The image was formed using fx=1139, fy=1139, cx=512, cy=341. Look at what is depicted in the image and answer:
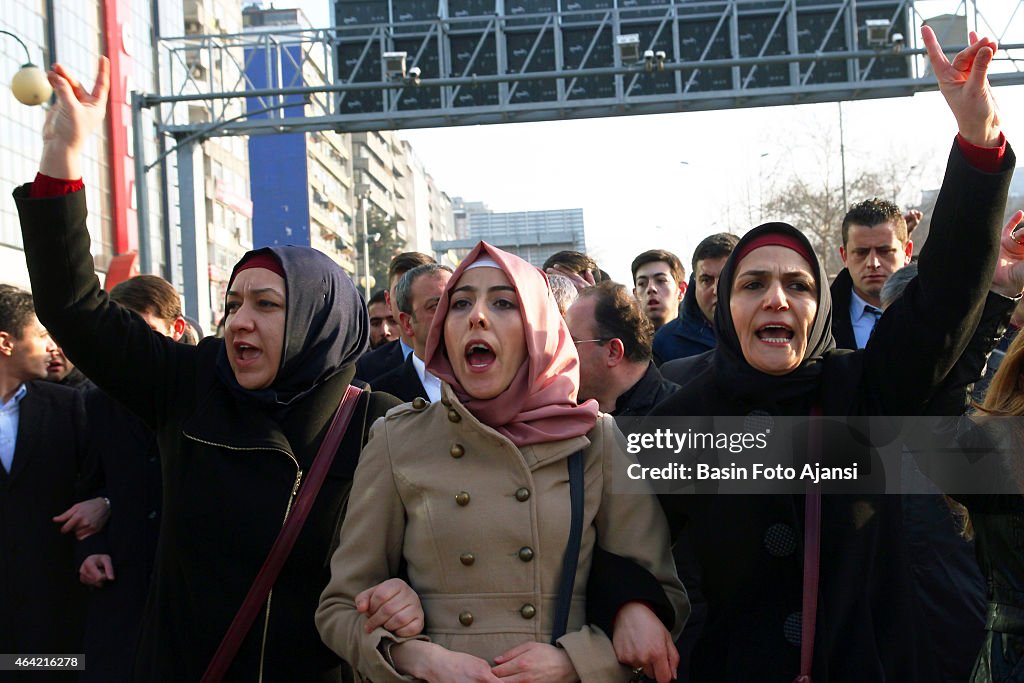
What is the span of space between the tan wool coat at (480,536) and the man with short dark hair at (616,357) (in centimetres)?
191

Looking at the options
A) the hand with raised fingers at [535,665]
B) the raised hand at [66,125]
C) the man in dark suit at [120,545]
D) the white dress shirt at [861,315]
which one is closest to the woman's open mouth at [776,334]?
the hand with raised fingers at [535,665]

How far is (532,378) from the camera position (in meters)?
3.11

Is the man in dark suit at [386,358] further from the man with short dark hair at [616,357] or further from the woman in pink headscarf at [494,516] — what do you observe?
the woman in pink headscarf at [494,516]

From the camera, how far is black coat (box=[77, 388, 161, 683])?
4.70 meters

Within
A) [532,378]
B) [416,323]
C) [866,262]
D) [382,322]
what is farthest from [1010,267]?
[382,322]

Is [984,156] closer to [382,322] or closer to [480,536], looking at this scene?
[480,536]

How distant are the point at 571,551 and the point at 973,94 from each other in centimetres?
162

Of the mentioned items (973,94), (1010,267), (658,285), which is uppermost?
(973,94)

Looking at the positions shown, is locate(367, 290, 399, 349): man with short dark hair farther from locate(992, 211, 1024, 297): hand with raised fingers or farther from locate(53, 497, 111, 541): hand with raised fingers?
locate(992, 211, 1024, 297): hand with raised fingers

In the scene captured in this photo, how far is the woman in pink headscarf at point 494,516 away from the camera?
2.90 metres

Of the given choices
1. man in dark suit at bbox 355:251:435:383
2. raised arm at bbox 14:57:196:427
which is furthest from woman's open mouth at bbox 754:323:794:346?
man in dark suit at bbox 355:251:435:383

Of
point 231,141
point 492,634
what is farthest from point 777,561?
point 231,141

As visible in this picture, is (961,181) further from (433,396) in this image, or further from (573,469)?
(433,396)

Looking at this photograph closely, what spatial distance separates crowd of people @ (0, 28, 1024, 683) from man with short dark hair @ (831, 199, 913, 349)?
5.98 feet
